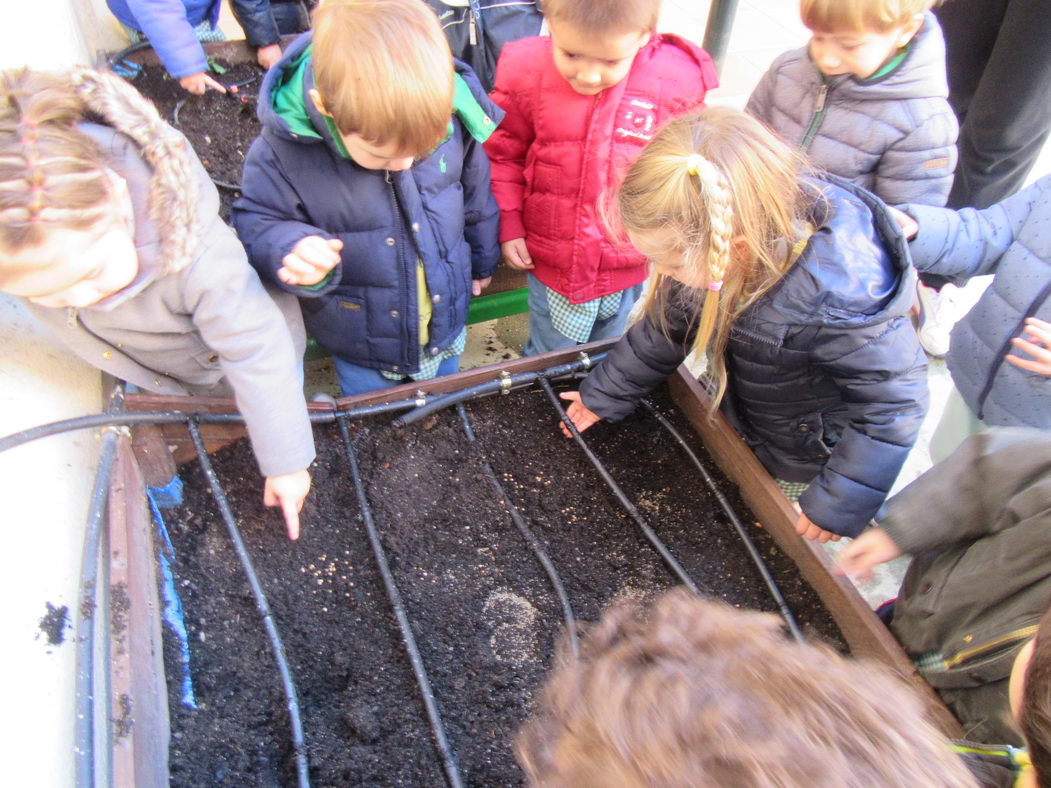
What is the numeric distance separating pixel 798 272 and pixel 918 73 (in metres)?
0.93

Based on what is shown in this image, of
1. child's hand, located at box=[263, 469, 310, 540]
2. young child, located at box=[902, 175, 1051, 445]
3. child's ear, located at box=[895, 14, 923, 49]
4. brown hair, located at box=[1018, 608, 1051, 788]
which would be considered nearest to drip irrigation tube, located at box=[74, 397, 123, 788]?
child's hand, located at box=[263, 469, 310, 540]

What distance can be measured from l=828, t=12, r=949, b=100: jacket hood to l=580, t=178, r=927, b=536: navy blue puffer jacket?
614 millimetres

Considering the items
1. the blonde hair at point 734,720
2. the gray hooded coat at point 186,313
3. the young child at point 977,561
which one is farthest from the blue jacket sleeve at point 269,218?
the young child at point 977,561

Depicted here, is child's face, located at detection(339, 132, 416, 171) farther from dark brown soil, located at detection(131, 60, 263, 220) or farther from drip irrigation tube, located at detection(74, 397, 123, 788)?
dark brown soil, located at detection(131, 60, 263, 220)

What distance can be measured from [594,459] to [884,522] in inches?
26.4

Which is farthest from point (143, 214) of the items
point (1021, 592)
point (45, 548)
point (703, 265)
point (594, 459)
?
point (1021, 592)

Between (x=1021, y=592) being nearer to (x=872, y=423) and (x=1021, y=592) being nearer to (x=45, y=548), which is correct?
(x=872, y=423)

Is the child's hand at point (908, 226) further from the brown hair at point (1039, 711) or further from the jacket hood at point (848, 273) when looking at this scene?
the brown hair at point (1039, 711)

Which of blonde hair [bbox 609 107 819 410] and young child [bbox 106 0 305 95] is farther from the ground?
blonde hair [bbox 609 107 819 410]

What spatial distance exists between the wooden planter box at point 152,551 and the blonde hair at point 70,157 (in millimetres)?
511

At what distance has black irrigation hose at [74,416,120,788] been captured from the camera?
3.08ft

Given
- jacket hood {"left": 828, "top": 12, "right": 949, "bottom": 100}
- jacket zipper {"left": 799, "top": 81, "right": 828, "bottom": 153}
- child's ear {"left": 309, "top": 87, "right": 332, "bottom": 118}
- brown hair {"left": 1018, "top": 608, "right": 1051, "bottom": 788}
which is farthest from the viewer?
jacket zipper {"left": 799, "top": 81, "right": 828, "bottom": 153}

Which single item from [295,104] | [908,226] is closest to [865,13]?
[908,226]

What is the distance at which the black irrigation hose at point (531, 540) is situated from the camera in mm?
1385
